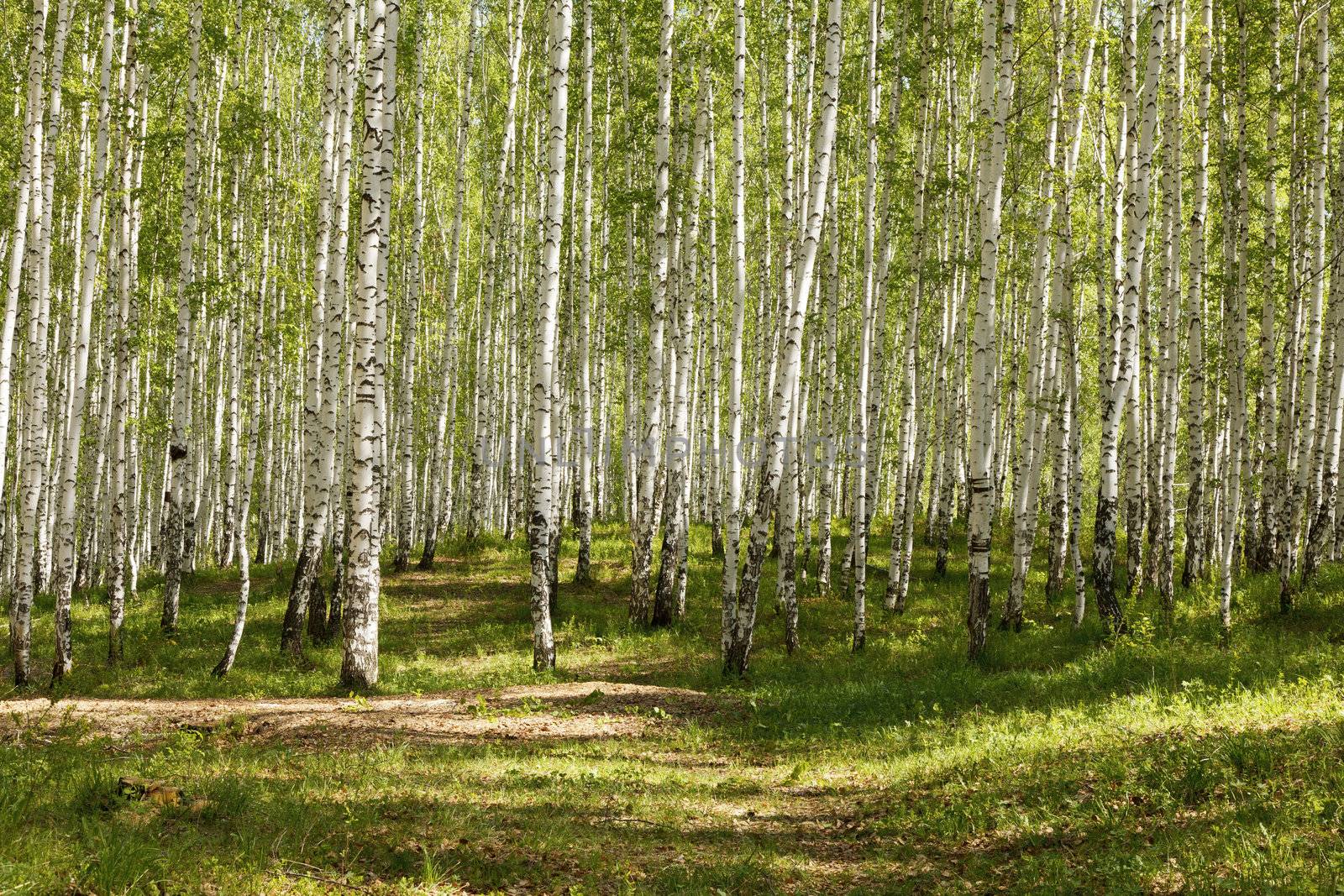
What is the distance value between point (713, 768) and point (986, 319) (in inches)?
265

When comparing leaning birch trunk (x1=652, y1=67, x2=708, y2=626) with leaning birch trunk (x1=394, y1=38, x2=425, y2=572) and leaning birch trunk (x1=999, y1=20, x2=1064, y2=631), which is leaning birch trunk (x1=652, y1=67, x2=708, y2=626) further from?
leaning birch trunk (x1=394, y1=38, x2=425, y2=572)

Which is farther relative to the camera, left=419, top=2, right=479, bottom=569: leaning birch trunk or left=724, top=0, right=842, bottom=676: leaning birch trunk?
left=419, top=2, right=479, bottom=569: leaning birch trunk

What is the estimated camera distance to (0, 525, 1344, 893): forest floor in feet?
17.3

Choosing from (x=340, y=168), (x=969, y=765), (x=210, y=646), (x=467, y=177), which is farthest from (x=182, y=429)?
(x=467, y=177)

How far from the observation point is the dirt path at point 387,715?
8562mm

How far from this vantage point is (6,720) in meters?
8.91

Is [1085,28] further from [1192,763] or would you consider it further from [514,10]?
[514,10]

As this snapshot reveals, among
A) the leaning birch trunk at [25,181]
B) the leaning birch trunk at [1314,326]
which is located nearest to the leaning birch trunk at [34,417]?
the leaning birch trunk at [25,181]

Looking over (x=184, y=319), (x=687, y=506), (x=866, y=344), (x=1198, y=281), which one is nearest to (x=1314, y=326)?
(x=1198, y=281)

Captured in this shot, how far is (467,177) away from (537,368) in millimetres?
23724

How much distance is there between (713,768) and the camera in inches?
339

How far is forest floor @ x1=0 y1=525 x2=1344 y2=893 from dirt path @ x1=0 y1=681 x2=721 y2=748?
0.06m

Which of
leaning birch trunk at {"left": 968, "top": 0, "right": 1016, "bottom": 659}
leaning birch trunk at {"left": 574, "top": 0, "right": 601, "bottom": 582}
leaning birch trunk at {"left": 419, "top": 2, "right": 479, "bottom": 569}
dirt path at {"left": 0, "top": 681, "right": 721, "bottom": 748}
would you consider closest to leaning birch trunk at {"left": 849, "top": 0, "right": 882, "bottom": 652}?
leaning birch trunk at {"left": 968, "top": 0, "right": 1016, "bottom": 659}

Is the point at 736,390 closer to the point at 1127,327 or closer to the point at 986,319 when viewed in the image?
the point at 986,319
